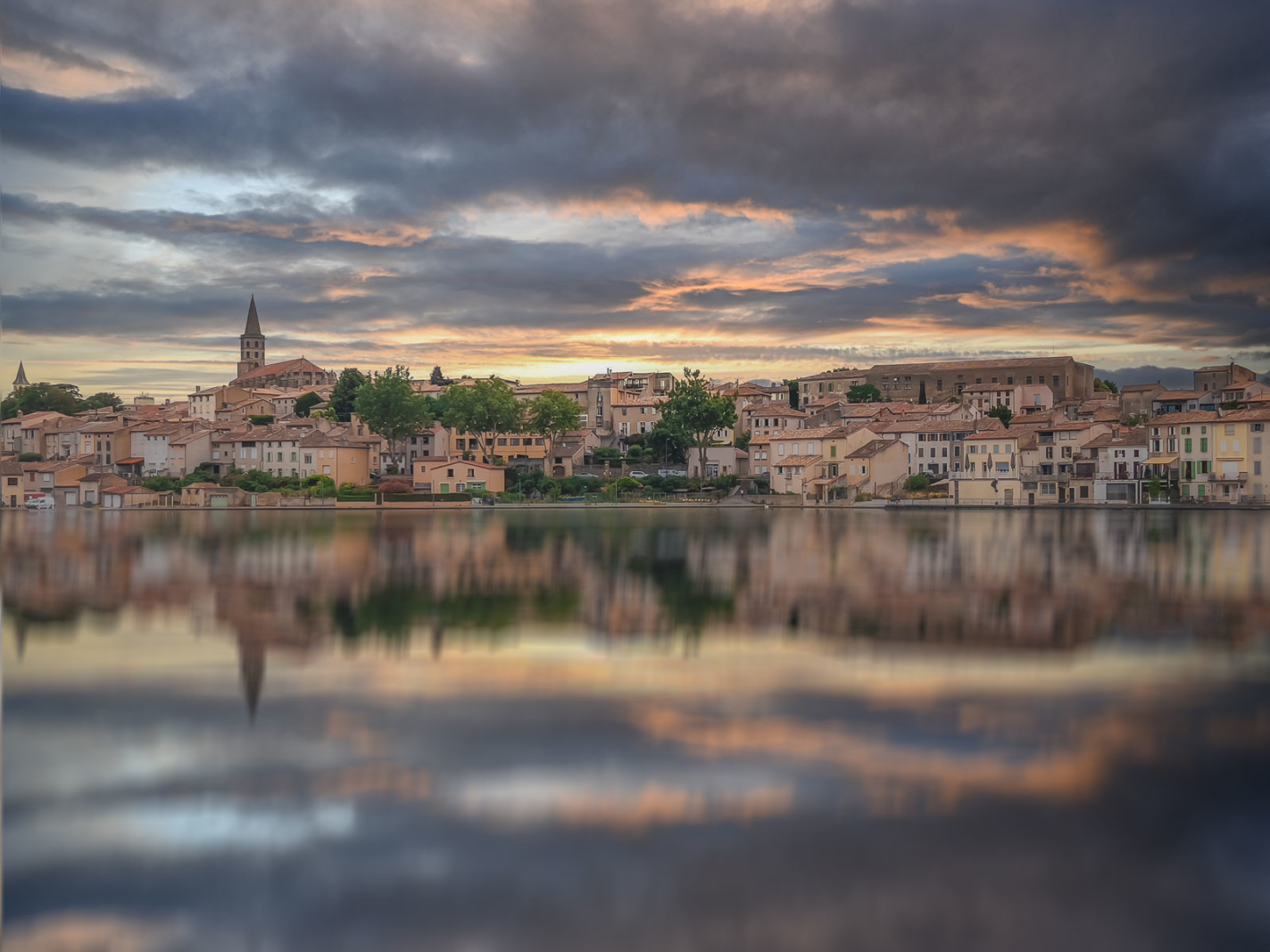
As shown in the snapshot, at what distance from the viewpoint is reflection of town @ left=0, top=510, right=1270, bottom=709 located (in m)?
12.8

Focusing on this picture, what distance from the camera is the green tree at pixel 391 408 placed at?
63.4 metres

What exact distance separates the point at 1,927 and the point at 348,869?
1.59 meters

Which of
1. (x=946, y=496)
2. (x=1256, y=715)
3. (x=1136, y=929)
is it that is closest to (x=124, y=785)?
(x=1136, y=929)

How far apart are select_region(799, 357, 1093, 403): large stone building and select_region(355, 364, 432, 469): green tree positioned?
125 feet

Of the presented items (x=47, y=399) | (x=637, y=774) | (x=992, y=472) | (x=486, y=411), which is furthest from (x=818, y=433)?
(x=47, y=399)

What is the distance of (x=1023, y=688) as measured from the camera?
909cm

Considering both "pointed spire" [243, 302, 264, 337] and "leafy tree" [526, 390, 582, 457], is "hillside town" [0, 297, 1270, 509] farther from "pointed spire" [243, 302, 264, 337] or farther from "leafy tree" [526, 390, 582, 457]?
"pointed spire" [243, 302, 264, 337]

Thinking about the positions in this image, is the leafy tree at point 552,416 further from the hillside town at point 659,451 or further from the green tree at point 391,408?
the green tree at point 391,408

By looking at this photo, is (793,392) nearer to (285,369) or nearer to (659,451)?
(659,451)

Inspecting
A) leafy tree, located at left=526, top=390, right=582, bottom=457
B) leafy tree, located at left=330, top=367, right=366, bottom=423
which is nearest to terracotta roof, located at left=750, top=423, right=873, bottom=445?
leafy tree, located at left=526, top=390, right=582, bottom=457

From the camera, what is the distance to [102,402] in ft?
322

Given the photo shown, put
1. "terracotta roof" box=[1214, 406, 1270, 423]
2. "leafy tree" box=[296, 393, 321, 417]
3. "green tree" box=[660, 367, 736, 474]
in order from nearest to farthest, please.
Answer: "terracotta roof" box=[1214, 406, 1270, 423], "green tree" box=[660, 367, 736, 474], "leafy tree" box=[296, 393, 321, 417]

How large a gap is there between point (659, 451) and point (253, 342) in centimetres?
8135

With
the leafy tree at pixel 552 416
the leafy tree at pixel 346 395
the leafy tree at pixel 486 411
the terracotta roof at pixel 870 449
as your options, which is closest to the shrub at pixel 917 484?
the terracotta roof at pixel 870 449
